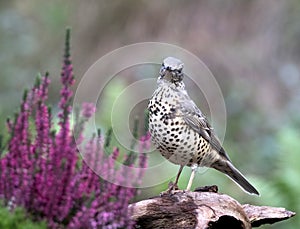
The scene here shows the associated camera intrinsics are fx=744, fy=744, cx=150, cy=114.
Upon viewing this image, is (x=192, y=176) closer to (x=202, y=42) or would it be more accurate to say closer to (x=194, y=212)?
(x=194, y=212)

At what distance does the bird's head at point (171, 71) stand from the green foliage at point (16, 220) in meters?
1.10

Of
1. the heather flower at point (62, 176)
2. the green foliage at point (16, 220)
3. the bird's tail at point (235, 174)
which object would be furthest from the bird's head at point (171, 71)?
the green foliage at point (16, 220)

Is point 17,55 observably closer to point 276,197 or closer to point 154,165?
point 154,165

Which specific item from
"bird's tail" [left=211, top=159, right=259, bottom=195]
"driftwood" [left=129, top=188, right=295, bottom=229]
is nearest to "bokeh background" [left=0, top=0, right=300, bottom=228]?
"bird's tail" [left=211, top=159, right=259, bottom=195]

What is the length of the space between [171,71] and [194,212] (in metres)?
0.73

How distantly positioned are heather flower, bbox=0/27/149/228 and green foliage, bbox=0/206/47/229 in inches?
3.3

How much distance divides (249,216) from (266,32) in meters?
6.50

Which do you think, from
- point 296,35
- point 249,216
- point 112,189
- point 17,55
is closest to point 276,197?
point 249,216

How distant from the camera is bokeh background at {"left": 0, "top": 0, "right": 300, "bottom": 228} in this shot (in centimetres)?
870

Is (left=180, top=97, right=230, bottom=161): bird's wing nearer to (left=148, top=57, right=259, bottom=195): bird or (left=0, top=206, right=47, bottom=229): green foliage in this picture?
(left=148, top=57, right=259, bottom=195): bird

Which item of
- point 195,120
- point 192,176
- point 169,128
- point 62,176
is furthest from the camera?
point 192,176

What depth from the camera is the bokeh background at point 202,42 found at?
8.70 meters

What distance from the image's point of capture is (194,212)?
3781 millimetres

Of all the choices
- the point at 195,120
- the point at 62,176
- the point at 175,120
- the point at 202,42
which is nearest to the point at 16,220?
the point at 62,176
